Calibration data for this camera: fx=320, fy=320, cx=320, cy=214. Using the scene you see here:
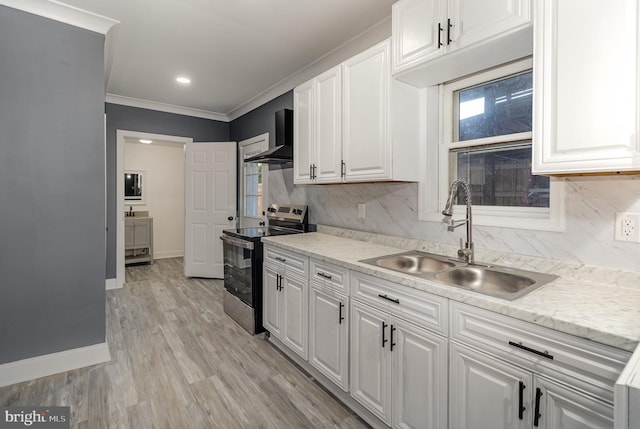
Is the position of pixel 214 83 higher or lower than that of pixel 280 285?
higher

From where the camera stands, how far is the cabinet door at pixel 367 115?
2094 mm

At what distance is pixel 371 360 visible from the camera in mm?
1745

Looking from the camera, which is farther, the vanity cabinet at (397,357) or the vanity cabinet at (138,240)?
the vanity cabinet at (138,240)

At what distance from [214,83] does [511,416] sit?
408 centimetres

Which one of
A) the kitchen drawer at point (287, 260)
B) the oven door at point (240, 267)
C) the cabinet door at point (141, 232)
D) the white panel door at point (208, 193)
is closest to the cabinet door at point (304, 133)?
the kitchen drawer at point (287, 260)

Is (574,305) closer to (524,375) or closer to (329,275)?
(524,375)

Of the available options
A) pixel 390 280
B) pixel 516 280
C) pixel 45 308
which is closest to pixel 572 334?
pixel 516 280

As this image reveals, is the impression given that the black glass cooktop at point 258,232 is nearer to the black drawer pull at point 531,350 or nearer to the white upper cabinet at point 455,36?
the white upper cabinet at point 455,36

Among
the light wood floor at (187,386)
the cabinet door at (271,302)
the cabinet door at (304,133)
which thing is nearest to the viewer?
the light wood floor at (187,386)

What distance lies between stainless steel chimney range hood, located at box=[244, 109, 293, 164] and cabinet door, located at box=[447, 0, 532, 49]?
194 centimetres

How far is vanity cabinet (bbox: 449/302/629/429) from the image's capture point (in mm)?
976

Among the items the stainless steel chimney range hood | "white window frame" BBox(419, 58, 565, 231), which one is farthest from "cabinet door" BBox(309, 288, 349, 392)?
the stainless steel chimney range hood

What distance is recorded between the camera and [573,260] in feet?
5.01

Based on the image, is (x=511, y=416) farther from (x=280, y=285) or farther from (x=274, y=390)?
(x=280, y=285)
